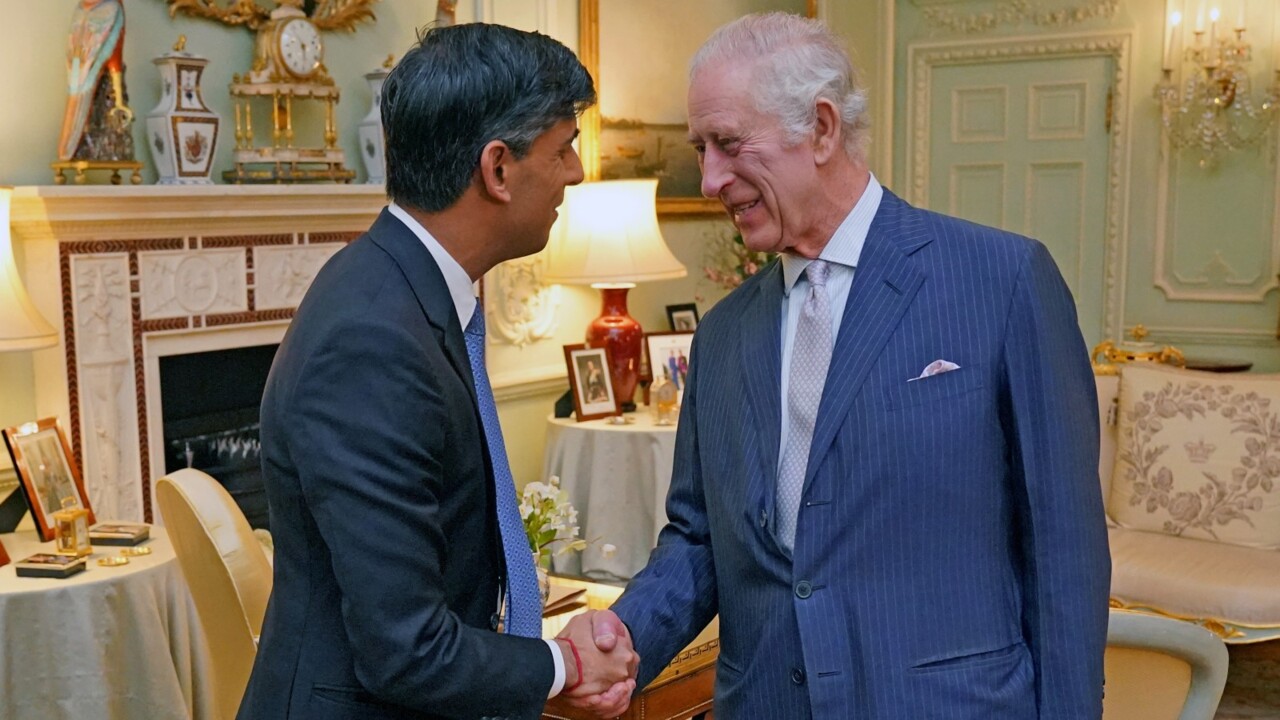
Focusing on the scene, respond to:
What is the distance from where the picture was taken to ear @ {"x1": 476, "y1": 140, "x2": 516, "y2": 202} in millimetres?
1521

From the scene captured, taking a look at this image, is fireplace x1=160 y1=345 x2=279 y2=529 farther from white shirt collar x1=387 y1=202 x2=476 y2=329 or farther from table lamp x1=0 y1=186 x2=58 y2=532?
white shirt collar x1=387 y1=202 x2=476 y2=329

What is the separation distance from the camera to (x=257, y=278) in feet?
13.9

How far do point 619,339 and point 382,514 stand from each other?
151 inches

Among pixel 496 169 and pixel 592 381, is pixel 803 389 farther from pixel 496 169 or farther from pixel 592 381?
pixel 592 381

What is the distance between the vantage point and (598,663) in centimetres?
178

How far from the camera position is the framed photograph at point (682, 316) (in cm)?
631

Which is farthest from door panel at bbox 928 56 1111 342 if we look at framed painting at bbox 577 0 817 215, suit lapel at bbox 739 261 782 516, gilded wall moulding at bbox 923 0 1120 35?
suit lapel at bbox 739 261 782 516

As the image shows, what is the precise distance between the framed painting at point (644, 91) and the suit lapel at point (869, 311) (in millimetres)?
3931

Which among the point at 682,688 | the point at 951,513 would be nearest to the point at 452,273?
the point at 951,513

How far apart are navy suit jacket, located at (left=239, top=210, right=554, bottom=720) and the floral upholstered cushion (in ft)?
11.6

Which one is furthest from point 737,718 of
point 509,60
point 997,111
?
point 997,111

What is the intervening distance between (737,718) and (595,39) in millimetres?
4303

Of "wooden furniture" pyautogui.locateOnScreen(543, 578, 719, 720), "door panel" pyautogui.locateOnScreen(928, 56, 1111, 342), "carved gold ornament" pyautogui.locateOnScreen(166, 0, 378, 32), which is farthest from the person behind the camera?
"door panel" pyautogui.locateOnScreen(928, 56, 1111, 342)

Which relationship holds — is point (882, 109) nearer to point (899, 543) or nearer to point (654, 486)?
point (654, 486)
